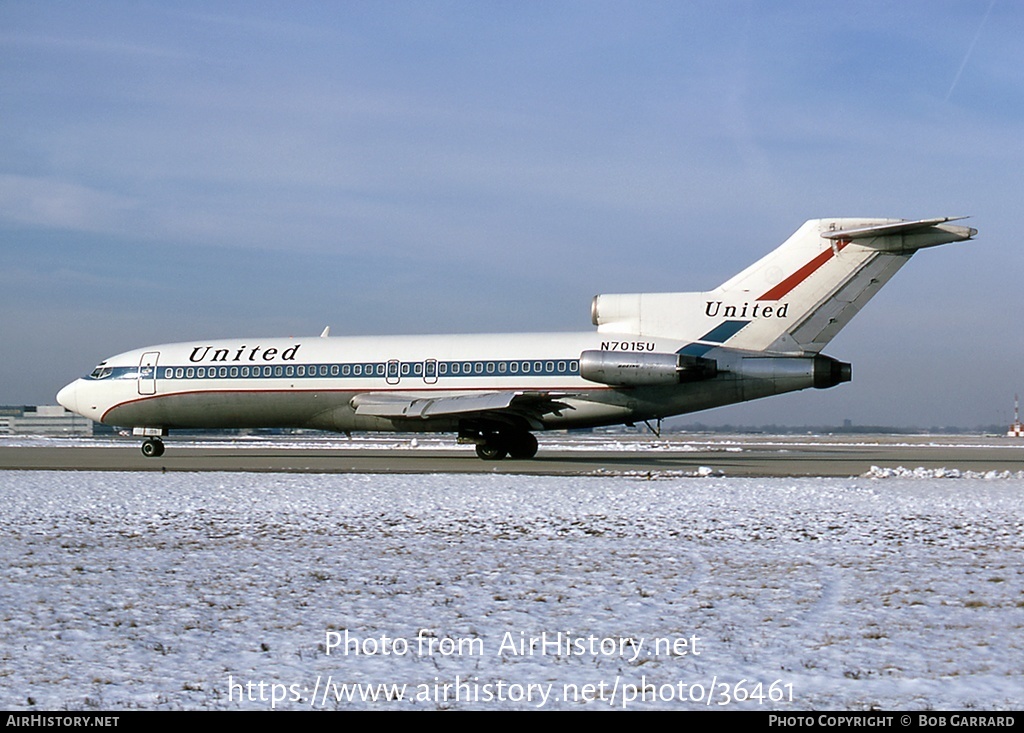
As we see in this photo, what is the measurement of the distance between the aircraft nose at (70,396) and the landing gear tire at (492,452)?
13.1 meters

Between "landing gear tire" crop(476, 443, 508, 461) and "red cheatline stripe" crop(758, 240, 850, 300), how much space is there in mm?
7570

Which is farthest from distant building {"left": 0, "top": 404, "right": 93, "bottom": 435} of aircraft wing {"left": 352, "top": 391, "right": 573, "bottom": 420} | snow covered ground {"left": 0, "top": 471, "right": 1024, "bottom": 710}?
snow covered ground {"left": 0, "top": 471, "right": 1024, "bottom": 710}

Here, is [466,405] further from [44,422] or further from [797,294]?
[44,422]

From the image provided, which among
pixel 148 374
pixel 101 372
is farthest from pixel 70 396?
pixel 148 374

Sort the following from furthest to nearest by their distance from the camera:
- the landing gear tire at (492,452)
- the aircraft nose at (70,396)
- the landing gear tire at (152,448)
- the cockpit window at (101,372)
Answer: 1. the aircraft nose at (70,396)
2. the cockpit window at (101,372)
3. the landing gear tire at (152,448)
4. the landing gear tire at (492,452)

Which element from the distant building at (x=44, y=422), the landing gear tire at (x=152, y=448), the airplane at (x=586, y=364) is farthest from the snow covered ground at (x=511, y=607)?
the distant building at (x=44, y=422)

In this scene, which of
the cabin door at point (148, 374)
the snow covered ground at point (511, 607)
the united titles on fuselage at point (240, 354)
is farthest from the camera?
the cabin door at point (148, 374)

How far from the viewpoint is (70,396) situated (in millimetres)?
27844

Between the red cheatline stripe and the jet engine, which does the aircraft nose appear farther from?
the red cheatline stripe

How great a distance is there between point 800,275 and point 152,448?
18.5m

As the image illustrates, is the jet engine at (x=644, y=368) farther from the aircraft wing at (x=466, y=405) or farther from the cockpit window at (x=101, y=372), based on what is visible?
the cockpit window at (x=101, y=372)

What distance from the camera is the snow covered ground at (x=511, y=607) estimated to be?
437 centimetres

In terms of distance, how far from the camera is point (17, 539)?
354 inches

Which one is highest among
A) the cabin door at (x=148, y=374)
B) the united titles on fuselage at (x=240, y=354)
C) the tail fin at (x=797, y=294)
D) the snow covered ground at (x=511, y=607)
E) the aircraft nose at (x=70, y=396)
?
the tail fin at (x=797, y=294)
